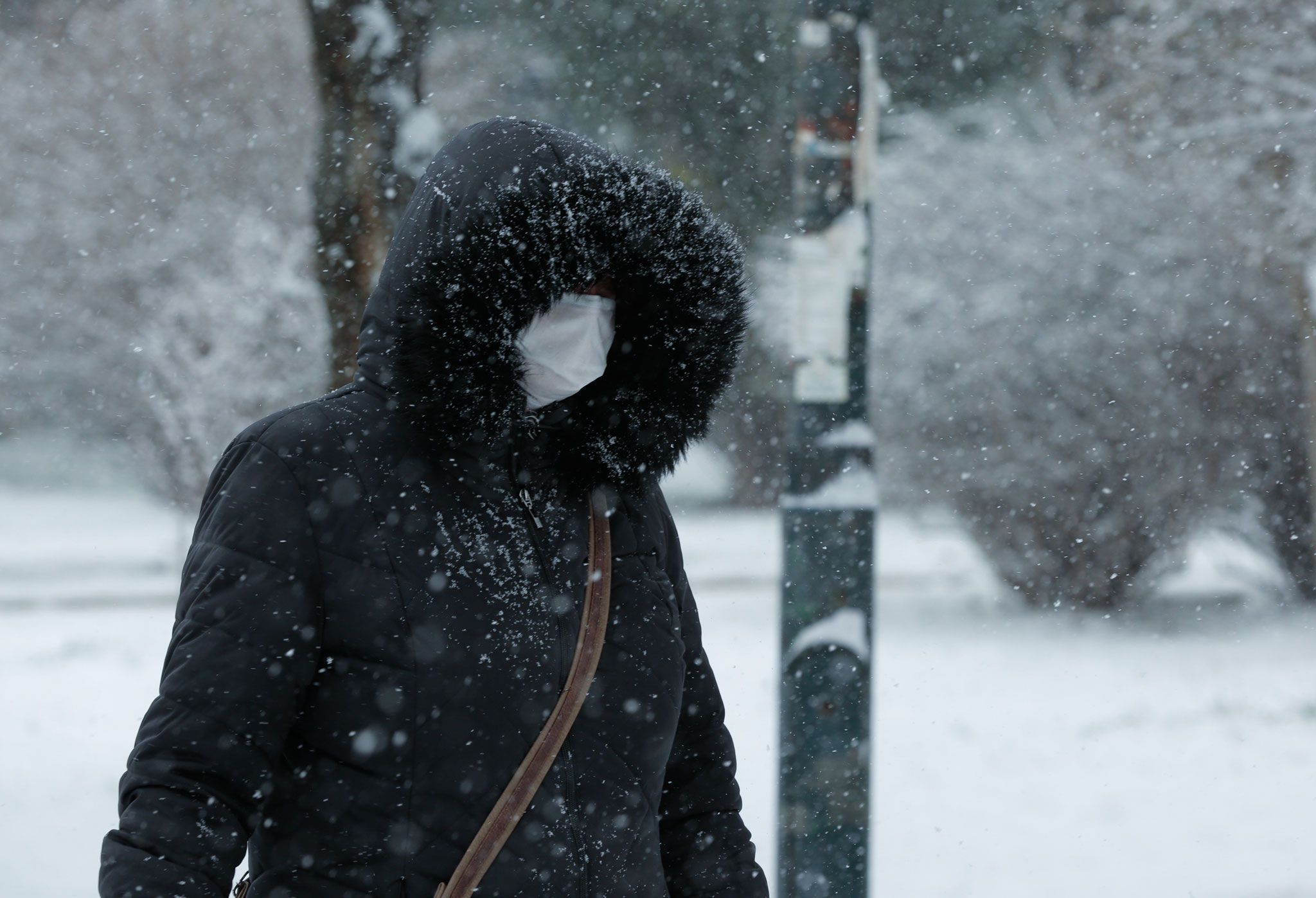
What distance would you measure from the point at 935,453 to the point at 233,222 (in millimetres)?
9122

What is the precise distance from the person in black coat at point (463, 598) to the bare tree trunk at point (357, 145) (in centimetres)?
269

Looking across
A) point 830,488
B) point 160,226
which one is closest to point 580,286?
point 830,488

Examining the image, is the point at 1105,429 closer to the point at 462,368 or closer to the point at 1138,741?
the point at 1138,741

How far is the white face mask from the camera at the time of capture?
1663mm

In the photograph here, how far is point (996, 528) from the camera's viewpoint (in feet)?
27.1

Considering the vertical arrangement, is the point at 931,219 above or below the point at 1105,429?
above

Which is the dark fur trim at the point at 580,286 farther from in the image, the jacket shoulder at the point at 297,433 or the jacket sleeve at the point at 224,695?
the jacket sleeve at the point at 224,695

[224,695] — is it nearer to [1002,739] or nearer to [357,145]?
[357,145]

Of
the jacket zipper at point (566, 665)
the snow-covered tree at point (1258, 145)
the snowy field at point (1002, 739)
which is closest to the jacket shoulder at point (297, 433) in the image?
the jacket zipper at point (566, 665)

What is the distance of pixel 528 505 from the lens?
1.57m

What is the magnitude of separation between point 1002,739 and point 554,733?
5350 millimetres

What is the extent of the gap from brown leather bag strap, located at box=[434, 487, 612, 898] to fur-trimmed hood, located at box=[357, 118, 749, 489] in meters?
0.11

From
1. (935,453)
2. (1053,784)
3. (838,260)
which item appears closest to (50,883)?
(838,260)

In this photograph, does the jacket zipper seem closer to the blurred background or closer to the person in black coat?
the person in black coat
